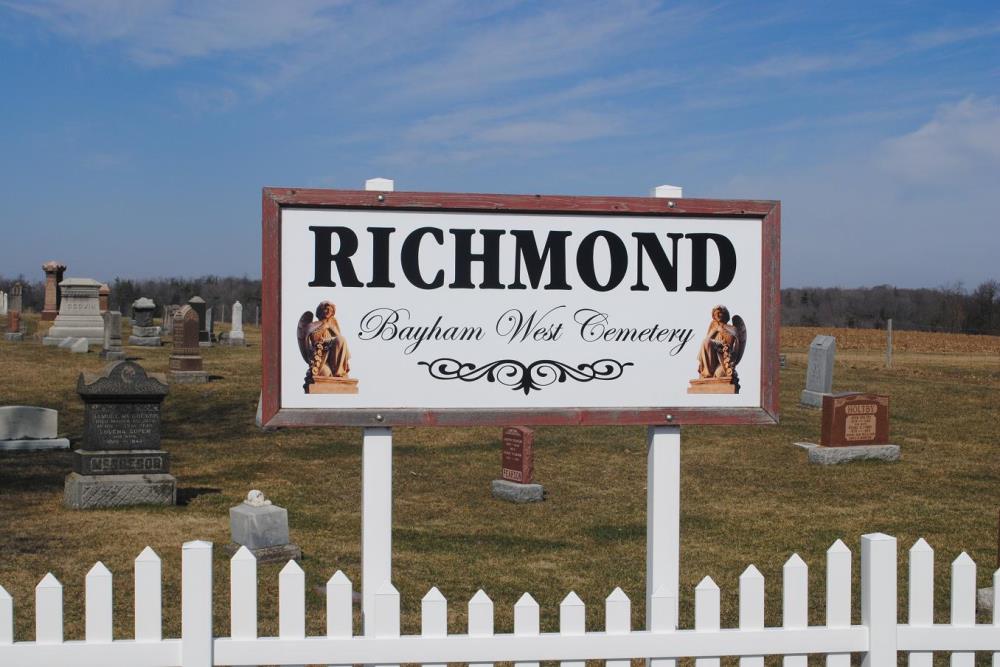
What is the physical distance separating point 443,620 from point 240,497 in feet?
35.5

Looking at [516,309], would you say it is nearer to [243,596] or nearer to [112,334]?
[243,596]

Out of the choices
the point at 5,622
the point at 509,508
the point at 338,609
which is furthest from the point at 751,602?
the point at 509,508

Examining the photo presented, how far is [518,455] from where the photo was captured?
Result: 14.5m

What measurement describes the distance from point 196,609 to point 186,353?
964 inches

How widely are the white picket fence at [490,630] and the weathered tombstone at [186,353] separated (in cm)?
2269

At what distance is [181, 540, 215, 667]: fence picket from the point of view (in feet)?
12.6

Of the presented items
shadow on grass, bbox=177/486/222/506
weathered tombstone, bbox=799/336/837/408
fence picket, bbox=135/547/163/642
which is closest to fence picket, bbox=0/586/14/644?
→ fence picket, bbox=135/547/163/642

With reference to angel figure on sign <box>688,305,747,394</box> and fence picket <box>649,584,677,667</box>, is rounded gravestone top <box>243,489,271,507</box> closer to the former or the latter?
angel figure on sign <box>688,305,747,394</box>

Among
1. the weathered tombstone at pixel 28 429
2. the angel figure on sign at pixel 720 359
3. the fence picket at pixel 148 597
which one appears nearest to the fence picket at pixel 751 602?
the angel figure on sign at pixel 720 359

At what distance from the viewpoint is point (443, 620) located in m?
3.91

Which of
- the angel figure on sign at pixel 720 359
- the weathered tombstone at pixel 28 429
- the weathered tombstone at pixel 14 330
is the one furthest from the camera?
the weathered tombstone at pixel 14 330

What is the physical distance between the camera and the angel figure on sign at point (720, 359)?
5.05 m

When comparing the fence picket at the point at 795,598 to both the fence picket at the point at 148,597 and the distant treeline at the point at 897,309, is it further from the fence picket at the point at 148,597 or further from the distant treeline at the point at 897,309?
the distant treeline at the point at 897,309

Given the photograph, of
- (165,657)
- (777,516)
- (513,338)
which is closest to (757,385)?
(513,338)
